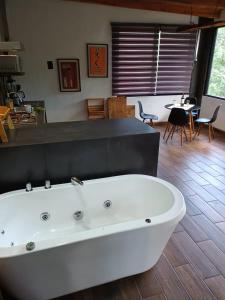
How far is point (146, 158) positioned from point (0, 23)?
373 cm

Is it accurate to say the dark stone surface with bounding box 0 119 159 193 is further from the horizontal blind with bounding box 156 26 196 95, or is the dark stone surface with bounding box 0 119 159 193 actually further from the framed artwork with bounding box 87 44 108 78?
the horizontal blind with bounding box 156 26 196 95

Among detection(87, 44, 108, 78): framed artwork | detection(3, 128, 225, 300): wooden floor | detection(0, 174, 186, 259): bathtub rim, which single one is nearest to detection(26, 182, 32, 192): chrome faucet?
detection(0, 174, 186, 259): bathtub rim

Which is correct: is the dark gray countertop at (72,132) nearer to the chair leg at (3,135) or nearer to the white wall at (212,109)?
the chair leg at (3,135)

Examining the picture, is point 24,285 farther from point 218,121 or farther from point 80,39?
point 218,121

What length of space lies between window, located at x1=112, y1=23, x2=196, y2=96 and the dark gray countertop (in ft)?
9.38

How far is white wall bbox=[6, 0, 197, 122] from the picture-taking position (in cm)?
405

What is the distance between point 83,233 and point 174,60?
4770 mm

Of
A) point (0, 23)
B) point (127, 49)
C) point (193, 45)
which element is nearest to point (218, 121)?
point (193, 45)

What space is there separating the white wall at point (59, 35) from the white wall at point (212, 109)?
183 centimetres

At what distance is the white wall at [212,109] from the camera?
15.4ft

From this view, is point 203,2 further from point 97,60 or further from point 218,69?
point 97,60

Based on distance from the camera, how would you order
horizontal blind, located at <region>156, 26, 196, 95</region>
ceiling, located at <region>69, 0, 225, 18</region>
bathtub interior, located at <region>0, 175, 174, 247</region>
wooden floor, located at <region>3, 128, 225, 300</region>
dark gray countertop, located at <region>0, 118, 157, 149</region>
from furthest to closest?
horizontal blind, located at <region>156, 26, 196, 95</region> < ceiling, located at <region>69, 0, 225, 18</region> < dark gray countertop, located at <region>0, 118, 157, 149</region> < bathtub interior, located at <region>0, 175, 174, 247</region> < wooden floor, located at <region>3, 128, 225, 300</region>

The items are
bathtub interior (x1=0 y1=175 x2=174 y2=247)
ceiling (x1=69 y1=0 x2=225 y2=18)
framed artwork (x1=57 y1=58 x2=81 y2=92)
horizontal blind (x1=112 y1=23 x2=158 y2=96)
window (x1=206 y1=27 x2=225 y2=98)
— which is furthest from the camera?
window (x1=206 y1=27 x2=225 y2=98)

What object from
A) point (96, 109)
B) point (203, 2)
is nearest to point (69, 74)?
point (96, 109)
